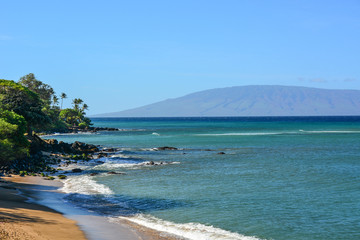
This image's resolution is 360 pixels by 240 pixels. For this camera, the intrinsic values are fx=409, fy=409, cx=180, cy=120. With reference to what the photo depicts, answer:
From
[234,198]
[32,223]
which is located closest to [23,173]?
[32,223]

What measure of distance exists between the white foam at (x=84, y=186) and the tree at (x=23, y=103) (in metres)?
26.4

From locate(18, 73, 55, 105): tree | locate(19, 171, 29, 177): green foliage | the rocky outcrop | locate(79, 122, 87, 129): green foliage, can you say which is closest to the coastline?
locate(19, 171, 29, 177): green foliage

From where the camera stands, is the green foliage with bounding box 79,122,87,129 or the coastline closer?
the coastline

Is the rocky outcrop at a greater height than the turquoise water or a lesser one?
greater

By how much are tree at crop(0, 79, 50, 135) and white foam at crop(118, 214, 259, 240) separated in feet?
145

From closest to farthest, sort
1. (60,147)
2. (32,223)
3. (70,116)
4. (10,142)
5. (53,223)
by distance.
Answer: (32,223), (53,223), (10,142), (60,147), (70,116)

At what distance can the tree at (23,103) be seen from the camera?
62000 mm

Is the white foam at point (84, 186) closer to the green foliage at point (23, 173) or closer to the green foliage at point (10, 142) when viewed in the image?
the green foliage at point (23, 173)

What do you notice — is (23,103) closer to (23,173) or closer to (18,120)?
(18,120)

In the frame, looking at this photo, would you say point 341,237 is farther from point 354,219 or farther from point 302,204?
point 302,204

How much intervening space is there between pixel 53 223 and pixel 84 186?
46.9 feet

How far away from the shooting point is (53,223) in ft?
67.1

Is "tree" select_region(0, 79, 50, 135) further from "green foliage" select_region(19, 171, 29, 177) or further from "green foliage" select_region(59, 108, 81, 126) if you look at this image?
"green foliage" select_region(59, 108, 81, 126)

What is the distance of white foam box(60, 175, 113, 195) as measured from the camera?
3219 cm
